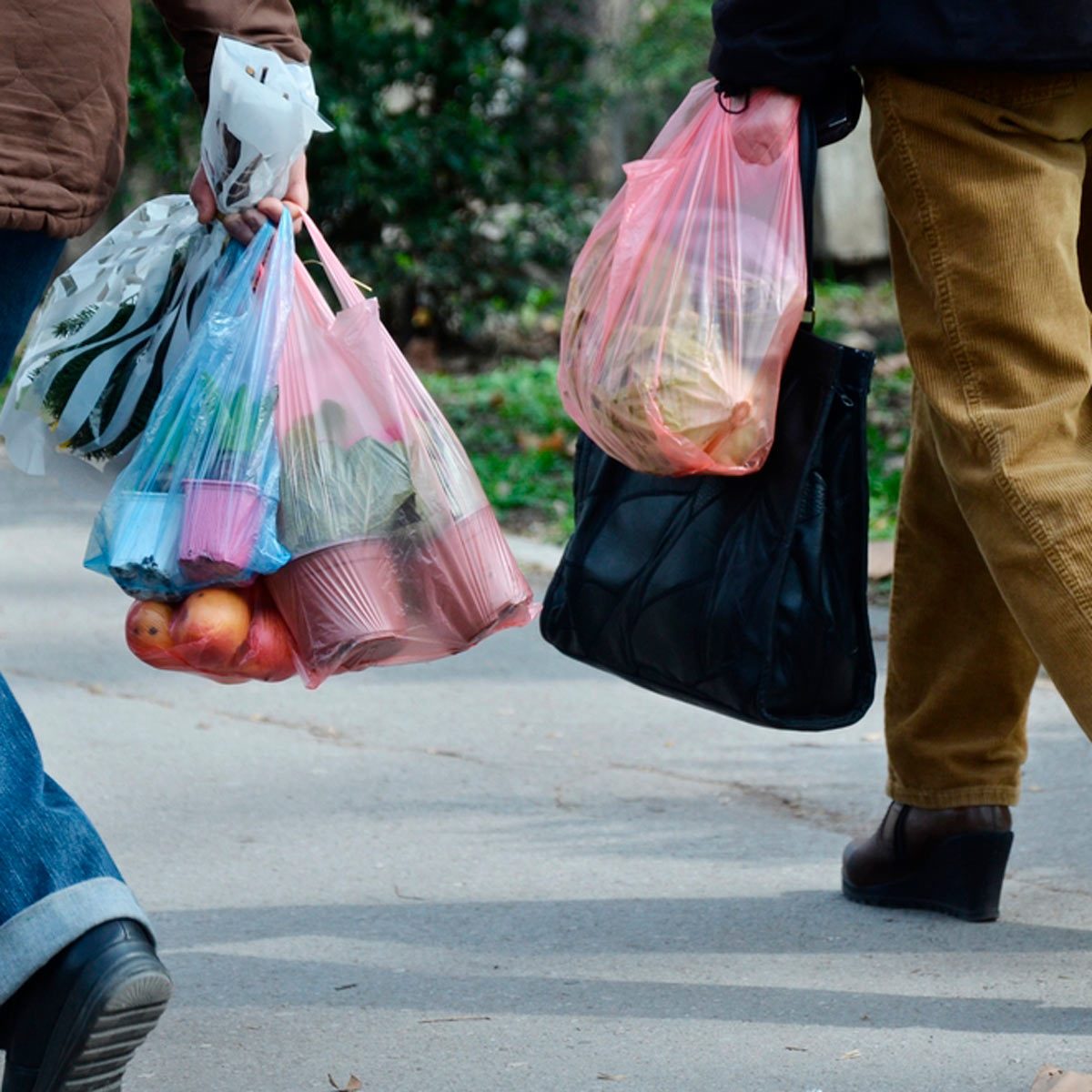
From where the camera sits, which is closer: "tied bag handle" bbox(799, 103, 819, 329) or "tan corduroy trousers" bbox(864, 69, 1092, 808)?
"tan corduroy trousers" bbox(864, 69, 1092, 808)

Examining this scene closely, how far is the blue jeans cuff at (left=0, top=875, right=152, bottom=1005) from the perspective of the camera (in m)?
1.96

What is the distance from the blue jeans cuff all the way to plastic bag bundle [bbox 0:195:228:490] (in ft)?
2.10

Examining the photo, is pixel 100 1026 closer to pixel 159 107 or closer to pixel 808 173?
pixel 808 173

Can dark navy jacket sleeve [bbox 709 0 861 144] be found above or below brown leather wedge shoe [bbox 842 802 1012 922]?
above

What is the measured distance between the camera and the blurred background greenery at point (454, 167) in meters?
8.07

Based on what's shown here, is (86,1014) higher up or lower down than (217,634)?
lower down

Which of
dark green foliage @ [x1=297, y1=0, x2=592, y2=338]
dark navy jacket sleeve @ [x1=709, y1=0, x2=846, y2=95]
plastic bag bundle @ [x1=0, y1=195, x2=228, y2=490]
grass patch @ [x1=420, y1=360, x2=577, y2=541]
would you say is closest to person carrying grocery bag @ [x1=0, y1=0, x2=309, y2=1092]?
plastic bag bundle @ [x1=0, y1=195, x2=228, y2=490]

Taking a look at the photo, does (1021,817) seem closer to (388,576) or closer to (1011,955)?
(1011,955)

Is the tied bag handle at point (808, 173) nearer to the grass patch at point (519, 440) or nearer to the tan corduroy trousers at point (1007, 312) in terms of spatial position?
the tan corduroy trousers at point (1007, 312)

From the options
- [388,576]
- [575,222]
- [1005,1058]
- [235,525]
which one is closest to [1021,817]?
[1005,1058]

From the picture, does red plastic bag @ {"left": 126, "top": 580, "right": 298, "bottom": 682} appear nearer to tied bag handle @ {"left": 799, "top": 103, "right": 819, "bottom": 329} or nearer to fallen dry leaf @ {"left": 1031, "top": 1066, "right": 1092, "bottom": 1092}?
tied bag handle @ {"left": 799, "top": 103, "right": 819, "bottom": 329}

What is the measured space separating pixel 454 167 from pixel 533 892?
19.3 feet

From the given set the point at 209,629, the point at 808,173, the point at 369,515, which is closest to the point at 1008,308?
the point at 808,173

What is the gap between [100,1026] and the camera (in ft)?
6.33
